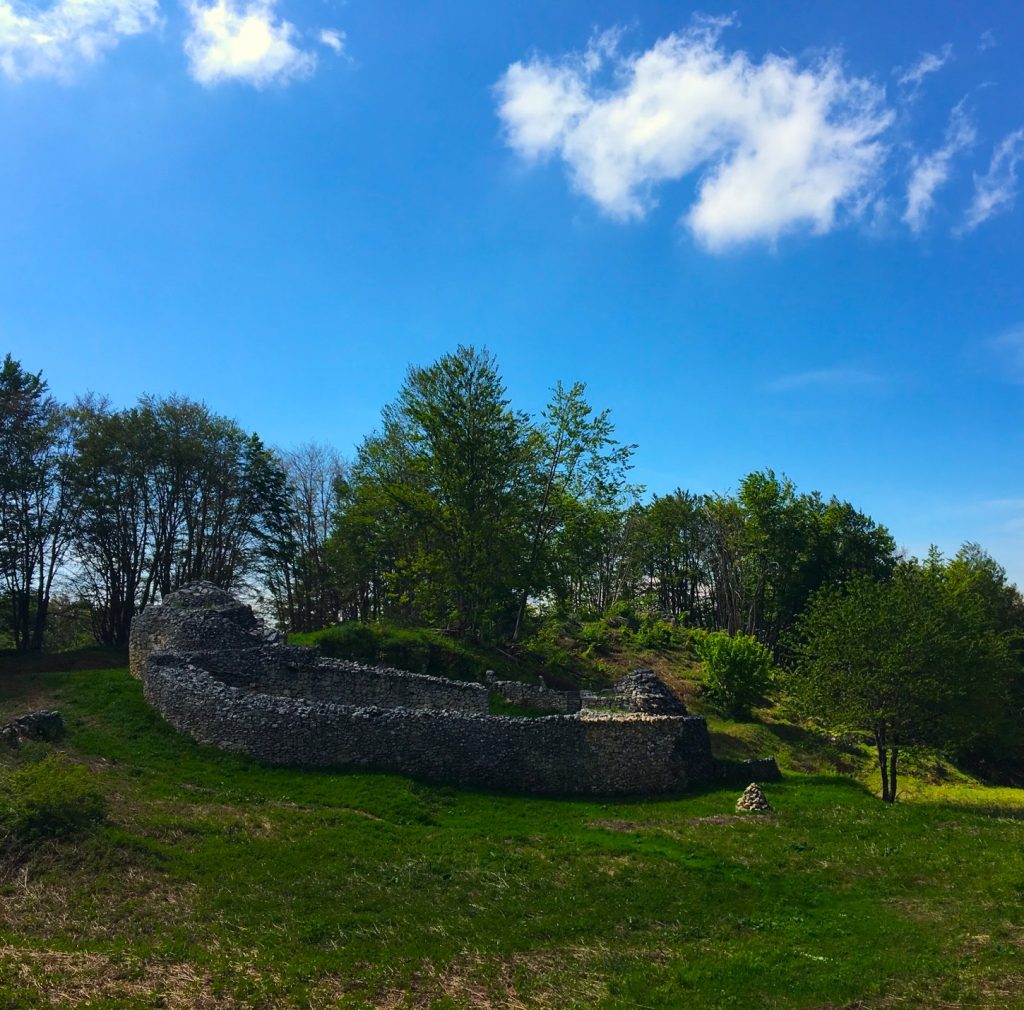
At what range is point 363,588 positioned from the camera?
170 feet

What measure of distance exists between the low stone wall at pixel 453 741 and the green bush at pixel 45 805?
665cm

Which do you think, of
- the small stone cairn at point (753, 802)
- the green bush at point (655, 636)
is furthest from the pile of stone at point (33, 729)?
the green bush at point (655, 636)

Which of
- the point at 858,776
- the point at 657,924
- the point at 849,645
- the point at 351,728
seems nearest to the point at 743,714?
the point at 858,776

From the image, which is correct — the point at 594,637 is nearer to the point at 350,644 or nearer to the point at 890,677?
the point at 350,644

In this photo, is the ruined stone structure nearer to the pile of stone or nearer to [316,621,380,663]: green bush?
the pile of stone

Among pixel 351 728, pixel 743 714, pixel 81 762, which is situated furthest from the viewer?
pixel 743 714

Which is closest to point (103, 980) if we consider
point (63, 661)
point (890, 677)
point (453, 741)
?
point (453, 741)

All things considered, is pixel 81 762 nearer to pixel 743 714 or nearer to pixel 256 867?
pixel 256 867

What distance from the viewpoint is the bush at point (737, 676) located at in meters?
38.0

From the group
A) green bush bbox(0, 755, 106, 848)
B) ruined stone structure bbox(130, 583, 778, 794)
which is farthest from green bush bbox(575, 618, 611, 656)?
green bush bbox(0, 755, 106, 848)

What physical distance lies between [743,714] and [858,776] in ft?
24.5

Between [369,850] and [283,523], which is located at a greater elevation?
[283,523]

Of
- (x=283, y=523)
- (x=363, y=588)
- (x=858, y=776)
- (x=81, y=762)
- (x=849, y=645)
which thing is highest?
(x=283, y=523)

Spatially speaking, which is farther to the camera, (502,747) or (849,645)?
(849,645)
